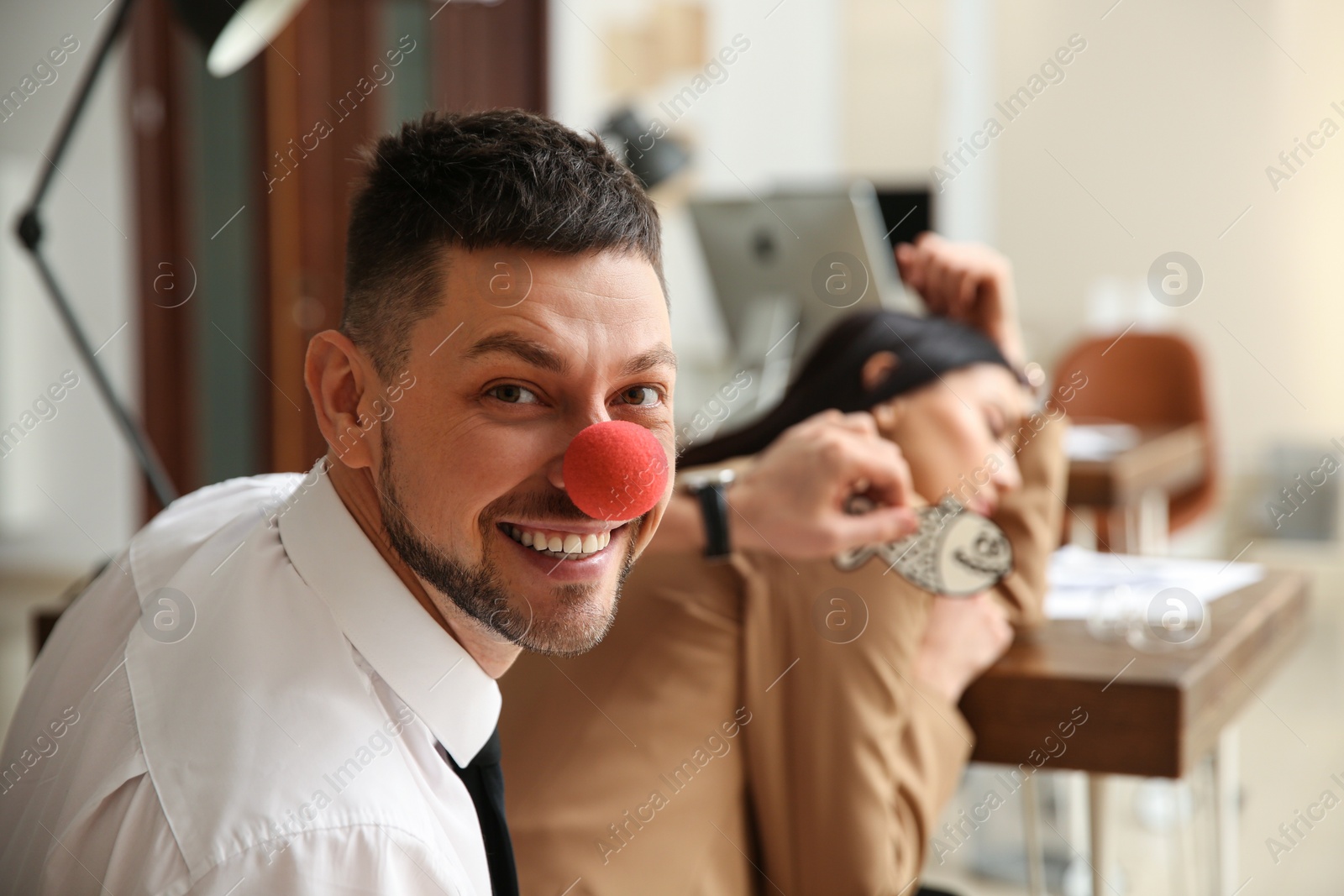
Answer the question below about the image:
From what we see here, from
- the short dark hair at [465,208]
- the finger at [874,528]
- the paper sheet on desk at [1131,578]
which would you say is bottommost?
the paper sheet on desk at [1131,578]

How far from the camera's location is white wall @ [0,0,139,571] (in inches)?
184

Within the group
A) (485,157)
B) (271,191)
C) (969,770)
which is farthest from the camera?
(271,191)

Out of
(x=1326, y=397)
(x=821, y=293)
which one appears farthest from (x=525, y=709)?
(x=1326, y=397)

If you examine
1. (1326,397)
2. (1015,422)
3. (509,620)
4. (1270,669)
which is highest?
(509,620)

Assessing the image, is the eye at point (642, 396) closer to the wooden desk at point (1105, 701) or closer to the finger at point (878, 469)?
the finger at point (878, 469)

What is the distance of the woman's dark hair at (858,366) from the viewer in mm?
1649

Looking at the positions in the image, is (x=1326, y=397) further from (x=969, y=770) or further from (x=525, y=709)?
(x=525, y=709)

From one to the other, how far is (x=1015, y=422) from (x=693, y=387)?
3.69m

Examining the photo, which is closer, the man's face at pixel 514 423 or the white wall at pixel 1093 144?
the man's face at pixel 514 423

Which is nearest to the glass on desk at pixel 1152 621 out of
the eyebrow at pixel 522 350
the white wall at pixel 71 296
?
the eyebrow at pixel 522 350

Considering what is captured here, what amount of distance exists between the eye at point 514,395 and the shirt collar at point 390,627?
0.47 ft

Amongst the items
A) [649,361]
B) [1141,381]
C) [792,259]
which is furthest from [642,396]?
→ [1141,381]

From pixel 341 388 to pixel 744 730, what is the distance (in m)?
0.65

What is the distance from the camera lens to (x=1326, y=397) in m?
5.40
